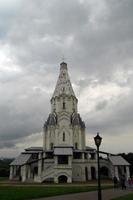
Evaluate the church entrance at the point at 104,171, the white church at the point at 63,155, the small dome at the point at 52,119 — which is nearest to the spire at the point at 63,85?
the white church at the point at 63,155

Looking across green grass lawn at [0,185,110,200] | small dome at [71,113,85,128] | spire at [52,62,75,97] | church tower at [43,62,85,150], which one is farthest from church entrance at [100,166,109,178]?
green grass lawn at [0,185,110,200]

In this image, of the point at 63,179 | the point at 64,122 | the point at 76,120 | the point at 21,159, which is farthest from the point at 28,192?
the point at 76,120

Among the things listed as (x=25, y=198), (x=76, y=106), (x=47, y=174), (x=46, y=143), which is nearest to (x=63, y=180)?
(x=47, y=174)

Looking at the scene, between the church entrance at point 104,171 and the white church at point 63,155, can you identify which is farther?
the church entrance at point 104,171

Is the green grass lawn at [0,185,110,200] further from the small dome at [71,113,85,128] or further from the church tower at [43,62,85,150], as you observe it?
the small dome at [71,113,85,128]

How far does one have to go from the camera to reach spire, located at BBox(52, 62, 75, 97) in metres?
67.7

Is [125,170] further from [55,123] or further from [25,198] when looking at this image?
[25,198]

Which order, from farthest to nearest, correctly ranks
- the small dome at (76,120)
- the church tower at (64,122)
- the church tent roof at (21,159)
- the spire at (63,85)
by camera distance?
the spire at (63,85)
the small dome at (76,120)
the church tower at (64,122)
the church tent roof at (21,159)

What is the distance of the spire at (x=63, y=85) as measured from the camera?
67688 mm

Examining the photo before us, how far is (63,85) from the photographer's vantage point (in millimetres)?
68750

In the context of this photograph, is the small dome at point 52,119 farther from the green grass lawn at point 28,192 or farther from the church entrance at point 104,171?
the green grass lawn at point 28,192

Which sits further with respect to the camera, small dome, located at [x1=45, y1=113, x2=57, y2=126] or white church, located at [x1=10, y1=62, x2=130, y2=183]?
small dome, located at [x1=45, y1=113, x2=57, y2=126]

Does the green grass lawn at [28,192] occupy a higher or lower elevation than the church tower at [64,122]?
lower

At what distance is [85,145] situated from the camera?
64.8 m
